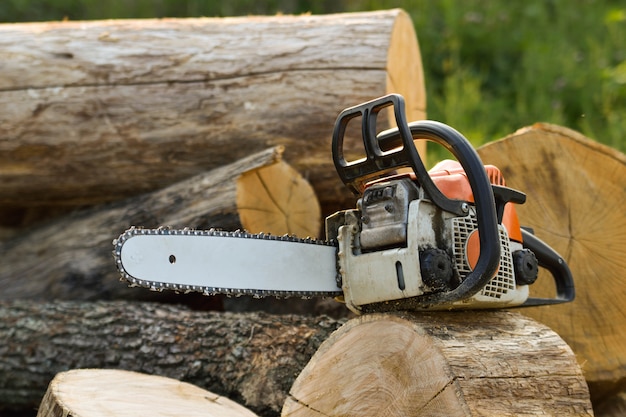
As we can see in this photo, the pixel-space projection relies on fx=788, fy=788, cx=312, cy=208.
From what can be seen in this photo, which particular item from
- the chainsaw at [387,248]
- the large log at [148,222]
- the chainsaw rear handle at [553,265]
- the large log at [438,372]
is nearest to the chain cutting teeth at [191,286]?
the chainsaw at [387,248]

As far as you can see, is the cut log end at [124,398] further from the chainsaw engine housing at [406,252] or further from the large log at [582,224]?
the large log at [582,224]

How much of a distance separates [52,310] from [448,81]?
3469 millimetres

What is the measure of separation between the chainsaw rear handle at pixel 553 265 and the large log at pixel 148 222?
918 mm

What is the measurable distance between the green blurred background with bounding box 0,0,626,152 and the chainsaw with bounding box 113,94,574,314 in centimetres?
313

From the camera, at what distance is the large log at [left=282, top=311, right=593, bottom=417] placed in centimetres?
169

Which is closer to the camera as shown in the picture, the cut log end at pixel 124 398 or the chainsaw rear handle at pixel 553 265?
the cut log end at pixel 124 398

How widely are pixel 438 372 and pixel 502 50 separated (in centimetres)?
477

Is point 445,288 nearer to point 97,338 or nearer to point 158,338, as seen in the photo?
point 158,338

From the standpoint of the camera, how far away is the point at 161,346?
2.58m

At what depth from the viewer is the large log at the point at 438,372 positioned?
5.53ft

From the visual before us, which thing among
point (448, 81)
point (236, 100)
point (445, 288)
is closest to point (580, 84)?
point (448, 81)

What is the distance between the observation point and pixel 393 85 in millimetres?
2969

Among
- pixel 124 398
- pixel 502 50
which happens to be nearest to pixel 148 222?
pixel 124 398

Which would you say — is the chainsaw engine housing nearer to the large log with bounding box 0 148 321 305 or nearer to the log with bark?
the log with bark
